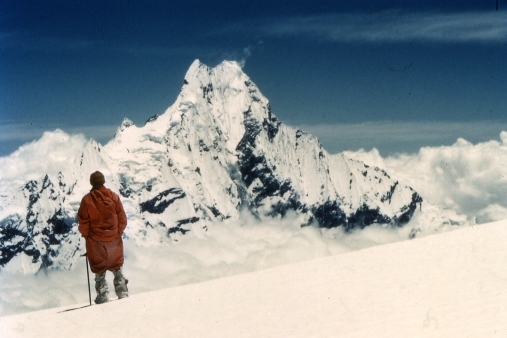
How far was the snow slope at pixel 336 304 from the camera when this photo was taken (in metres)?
7.95

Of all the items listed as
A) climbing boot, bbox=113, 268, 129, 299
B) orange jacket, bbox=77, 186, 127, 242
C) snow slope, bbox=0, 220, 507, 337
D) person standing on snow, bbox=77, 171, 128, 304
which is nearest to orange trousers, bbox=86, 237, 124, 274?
person standing on snow, bbox=77, 171, 128, 304

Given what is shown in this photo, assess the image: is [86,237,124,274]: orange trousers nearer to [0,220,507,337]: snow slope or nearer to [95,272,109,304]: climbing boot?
[95,272,109,304]: climbing boot

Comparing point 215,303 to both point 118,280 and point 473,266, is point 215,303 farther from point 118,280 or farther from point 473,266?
point 473,266

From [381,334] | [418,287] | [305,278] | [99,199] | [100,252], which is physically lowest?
[381,334]

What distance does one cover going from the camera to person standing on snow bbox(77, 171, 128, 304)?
11.2 metres

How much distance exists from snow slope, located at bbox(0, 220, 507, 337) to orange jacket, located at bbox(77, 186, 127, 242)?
4.74 ft

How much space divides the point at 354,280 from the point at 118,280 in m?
4.93

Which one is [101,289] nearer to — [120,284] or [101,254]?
[120,284]

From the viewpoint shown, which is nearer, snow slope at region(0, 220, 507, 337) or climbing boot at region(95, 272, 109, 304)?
snow slope at region(0, 220, 507, 337)

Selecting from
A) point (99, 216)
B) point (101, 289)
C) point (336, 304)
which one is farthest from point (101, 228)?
point (336, 304)

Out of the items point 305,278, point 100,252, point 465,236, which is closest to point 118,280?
point 100,252

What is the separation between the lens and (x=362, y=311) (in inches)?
345

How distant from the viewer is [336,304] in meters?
9.43

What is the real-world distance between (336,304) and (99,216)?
508cm
